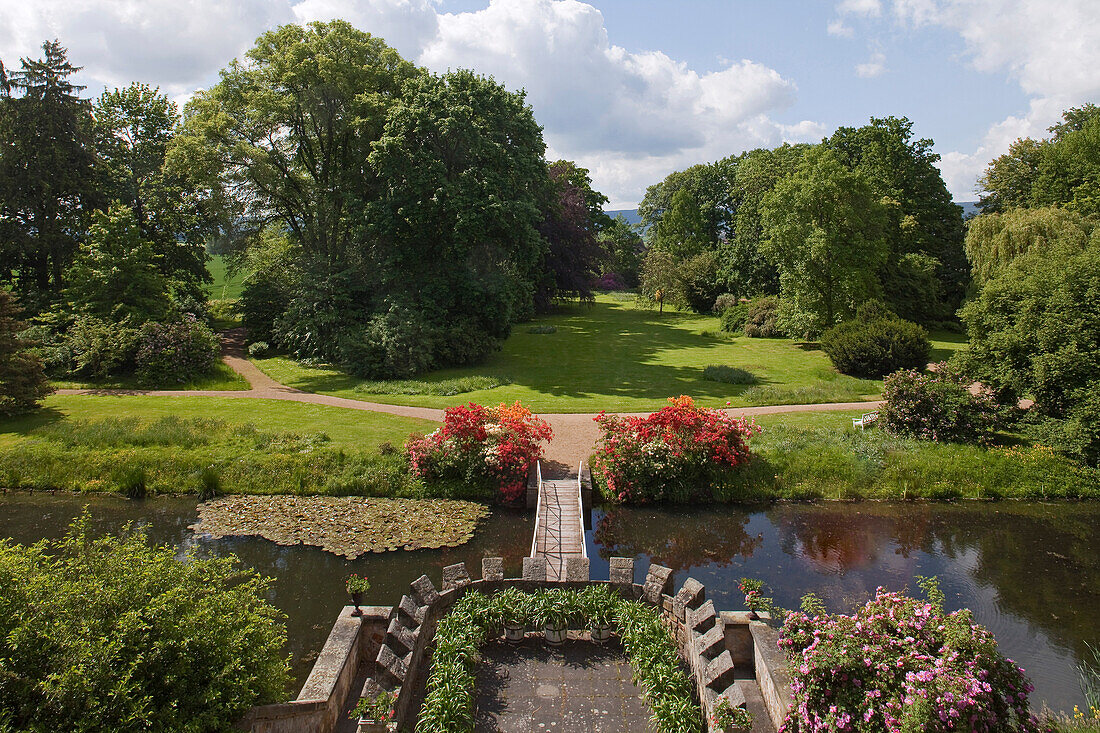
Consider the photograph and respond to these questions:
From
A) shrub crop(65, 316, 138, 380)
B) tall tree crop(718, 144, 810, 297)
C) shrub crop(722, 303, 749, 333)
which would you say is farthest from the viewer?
tall tree crop(718, 144, 810, 297)

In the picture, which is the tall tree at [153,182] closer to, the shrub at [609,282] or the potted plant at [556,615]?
the potted plant at [556,615]

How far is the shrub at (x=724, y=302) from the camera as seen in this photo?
145 feet

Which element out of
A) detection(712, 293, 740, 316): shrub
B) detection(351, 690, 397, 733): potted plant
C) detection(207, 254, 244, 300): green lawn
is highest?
detection(207, 254, 244, 300): green lawn

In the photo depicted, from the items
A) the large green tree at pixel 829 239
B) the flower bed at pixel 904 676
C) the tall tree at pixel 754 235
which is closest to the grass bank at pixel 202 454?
the flower bed at pixel 904 676

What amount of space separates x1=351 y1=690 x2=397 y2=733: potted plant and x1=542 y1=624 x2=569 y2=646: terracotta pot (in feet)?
8.60

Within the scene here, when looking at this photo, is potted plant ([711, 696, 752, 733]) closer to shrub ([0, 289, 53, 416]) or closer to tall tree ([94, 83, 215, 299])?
shrub ([0, 289, 53, 416])

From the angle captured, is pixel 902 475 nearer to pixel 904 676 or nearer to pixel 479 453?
pixel 479 453

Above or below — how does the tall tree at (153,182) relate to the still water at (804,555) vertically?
above

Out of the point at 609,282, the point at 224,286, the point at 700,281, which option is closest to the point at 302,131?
the point at 700,281

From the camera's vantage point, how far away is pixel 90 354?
2308 cm

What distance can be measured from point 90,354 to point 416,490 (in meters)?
15.8

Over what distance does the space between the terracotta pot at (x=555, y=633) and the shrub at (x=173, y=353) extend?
66.4ft

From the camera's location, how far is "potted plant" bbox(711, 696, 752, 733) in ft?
20.8

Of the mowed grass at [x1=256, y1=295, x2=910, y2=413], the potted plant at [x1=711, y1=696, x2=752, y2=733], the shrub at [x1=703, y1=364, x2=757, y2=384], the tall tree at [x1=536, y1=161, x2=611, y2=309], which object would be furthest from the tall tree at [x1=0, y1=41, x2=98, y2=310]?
the potted plant at [x1=711, y1=696, x2=752, y2=733]
